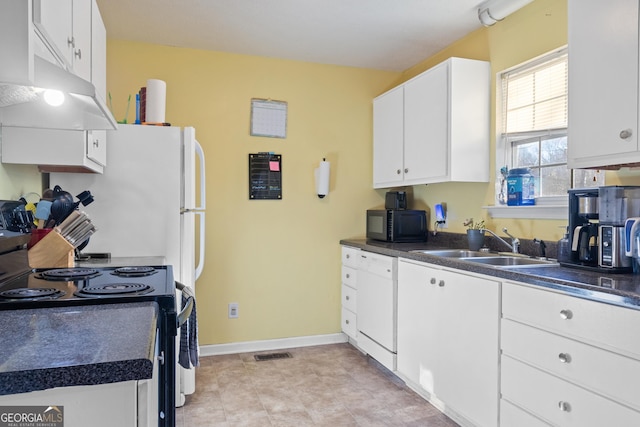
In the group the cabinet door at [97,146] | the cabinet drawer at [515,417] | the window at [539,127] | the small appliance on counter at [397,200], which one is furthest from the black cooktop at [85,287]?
the small appliance on counter at [397,200]

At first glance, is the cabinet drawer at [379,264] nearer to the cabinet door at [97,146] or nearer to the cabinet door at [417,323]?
the cabinet door at [417,323]

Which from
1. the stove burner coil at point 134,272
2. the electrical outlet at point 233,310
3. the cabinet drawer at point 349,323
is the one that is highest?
the stove burner coil at point 134,272

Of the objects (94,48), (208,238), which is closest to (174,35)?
(94,48)

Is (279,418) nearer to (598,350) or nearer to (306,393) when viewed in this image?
(306,393)

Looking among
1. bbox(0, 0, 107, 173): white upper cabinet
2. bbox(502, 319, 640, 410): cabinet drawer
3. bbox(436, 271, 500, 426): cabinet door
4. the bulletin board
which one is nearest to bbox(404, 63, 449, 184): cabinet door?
bbox(436, 271, 500, 426): cabinet door

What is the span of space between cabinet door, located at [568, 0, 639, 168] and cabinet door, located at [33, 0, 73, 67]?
2098 mm

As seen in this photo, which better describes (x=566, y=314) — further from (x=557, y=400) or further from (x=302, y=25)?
(x=302, y=25)

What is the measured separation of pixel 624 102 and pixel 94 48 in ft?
7.76

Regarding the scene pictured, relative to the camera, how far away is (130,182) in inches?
103

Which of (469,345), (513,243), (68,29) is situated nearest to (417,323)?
(469,345)

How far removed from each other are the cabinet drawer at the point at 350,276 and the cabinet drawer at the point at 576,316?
66.4 inches

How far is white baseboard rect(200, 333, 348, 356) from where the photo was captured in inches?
141

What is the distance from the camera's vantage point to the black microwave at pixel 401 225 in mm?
3469

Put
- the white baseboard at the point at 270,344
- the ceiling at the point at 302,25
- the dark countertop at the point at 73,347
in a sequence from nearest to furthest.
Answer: the dark countertop at the point at 73,347, the ceiling at the point at 302,25, the white baseboard at the point at 270,344
